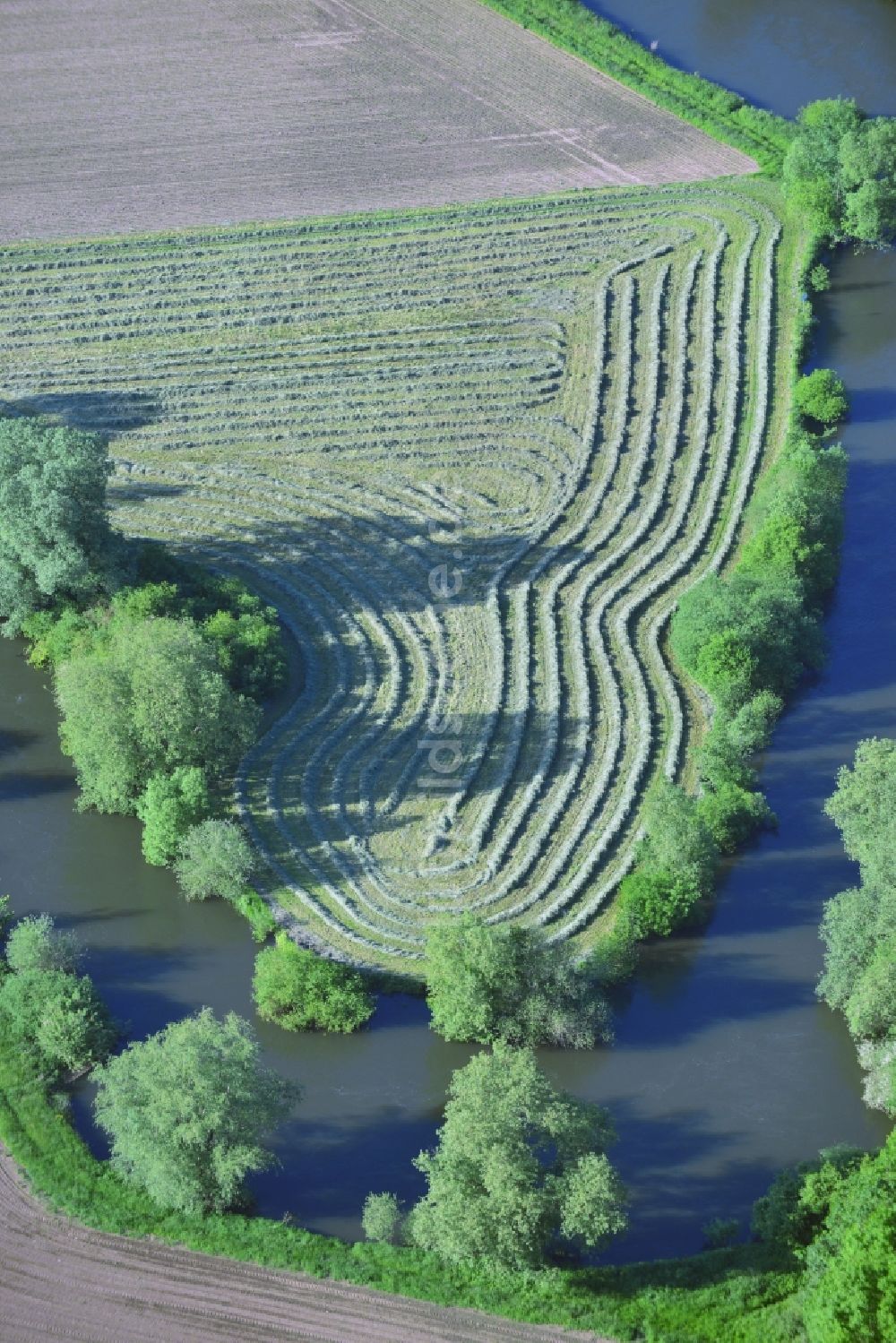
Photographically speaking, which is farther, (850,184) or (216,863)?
(850,184)

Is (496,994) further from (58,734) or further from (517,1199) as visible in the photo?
(58,734)

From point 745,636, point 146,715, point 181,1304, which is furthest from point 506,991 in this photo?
point 745,636

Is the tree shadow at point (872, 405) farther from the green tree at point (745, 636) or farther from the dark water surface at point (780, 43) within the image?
the dark water surface at point (780, 43)

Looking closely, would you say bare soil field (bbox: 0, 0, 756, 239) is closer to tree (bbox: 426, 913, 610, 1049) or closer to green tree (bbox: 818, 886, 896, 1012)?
green tree (bbox: 818, 886, 896, 1012)

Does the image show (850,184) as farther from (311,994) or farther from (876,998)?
(311,994)

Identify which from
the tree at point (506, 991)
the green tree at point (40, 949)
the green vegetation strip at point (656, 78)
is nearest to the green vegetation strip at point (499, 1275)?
the green tree at point (40, 949)

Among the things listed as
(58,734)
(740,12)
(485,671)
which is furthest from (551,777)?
(740,12)
